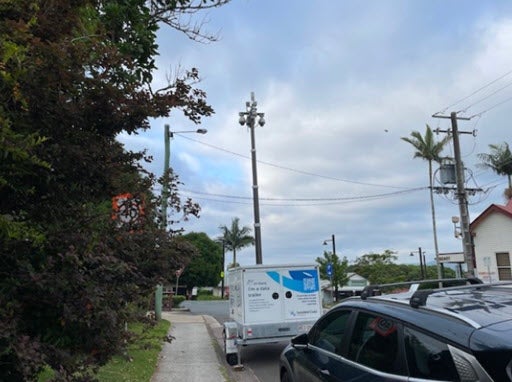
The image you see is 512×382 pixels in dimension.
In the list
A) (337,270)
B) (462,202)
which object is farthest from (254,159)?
(337,270)

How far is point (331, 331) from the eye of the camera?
4.73 m

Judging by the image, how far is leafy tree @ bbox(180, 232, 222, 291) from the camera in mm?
79787

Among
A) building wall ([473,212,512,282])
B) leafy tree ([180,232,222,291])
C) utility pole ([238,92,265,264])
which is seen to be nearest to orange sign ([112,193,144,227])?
utility pole ([238,92,265,264])

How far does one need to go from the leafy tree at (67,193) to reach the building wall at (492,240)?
→ 23505 mm

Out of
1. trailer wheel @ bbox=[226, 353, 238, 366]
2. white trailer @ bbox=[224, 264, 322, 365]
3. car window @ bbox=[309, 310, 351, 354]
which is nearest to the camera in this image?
car window @ bbox=[309, 310, 351, 354]

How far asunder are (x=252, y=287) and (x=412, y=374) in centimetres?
924

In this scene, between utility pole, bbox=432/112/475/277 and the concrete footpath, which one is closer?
the concrete footpath

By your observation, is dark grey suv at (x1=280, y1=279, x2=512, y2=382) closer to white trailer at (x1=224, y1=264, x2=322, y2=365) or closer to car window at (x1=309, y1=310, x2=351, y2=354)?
car window at (x1=309, y1=310, x2=351, y2=354)

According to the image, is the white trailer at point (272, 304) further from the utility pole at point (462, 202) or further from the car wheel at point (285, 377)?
the utility pole at point (462, 202)

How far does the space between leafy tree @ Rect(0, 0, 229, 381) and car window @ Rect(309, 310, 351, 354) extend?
163 cm

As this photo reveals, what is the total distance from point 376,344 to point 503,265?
76.6 ft

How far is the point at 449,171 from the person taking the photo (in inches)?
932

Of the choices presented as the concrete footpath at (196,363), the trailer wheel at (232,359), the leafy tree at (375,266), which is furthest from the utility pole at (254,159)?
the leafy tree at (375,266)

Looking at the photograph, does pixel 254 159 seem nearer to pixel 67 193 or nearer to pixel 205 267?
pixel 67 193
